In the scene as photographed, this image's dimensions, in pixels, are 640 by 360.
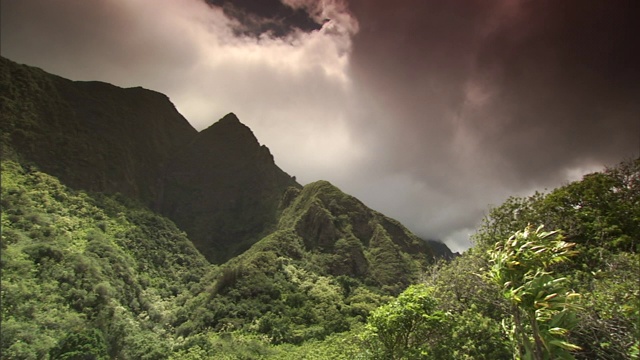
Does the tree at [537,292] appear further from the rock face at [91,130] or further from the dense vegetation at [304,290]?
the rock face at [91,130]

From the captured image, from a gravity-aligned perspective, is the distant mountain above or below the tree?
above

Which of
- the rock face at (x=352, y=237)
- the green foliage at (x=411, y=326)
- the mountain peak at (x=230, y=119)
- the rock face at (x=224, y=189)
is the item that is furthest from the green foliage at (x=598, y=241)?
the mountain peak at (x=230, y=119)

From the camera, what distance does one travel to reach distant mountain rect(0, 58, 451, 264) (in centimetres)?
7156

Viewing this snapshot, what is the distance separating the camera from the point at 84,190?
74.5m

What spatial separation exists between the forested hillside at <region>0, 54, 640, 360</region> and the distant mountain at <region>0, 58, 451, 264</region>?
619 millimetres

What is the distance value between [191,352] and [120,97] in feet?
347

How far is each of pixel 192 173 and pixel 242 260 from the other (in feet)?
220

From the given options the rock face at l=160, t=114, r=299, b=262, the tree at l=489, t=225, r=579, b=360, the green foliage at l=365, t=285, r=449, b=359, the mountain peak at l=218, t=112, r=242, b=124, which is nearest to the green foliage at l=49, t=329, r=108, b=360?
the green foliage at l=365, t=285, r=449, b=359

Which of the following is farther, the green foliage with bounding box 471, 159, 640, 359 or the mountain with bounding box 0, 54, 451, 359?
the mountain with bounding box 0, 54, 451, 359

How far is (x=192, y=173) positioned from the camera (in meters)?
150

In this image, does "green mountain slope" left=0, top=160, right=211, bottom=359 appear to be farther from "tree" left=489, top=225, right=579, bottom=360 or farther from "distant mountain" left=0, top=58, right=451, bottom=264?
"tree" left=489, top=225, right=579, bottom=360

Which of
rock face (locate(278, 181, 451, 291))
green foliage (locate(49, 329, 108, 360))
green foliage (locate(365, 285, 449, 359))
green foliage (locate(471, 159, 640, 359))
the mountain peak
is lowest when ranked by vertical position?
green foliage (locate(49, 329, 108, 360))

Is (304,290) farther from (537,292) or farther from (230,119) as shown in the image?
(230,119)

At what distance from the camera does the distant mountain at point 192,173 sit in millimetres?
71562
